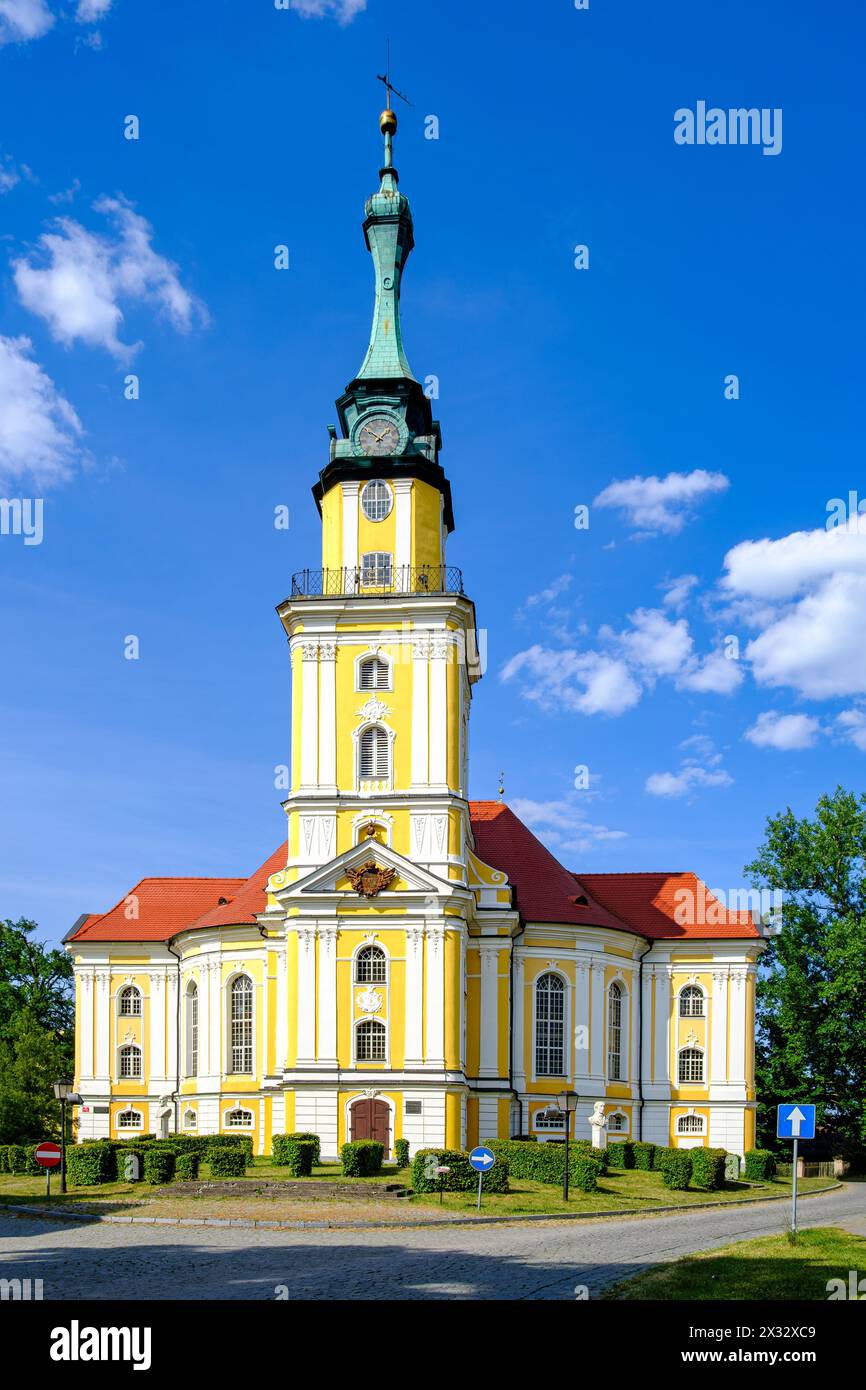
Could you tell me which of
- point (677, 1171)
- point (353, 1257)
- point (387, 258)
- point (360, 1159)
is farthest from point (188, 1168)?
point (387, 258)

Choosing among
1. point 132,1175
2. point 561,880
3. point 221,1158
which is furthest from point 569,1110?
point 561,880

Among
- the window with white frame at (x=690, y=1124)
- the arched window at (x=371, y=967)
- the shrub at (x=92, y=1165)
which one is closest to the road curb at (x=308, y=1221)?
the shrub at (x=92, y=1165)

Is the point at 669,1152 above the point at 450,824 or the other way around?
the other way around

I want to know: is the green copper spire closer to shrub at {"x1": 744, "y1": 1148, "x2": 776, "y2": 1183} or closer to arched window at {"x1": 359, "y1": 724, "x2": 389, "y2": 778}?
arched window at {"x1": 359, "y1": 724, "x2": 389, "y2": 778}

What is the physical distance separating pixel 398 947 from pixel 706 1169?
11564 mm

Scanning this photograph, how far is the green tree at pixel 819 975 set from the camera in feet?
189

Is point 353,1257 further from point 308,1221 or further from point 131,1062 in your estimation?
point 131,1062

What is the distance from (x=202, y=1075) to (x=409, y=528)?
21.8 metres

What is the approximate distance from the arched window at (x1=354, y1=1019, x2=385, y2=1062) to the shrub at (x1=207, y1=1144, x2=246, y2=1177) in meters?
8.68

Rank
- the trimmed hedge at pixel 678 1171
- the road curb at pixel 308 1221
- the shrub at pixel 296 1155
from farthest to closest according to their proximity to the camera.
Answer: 1. the trimmed hedge at pixel 678 1171
2. the shrub at pixel 296 1155
3. the road curb at pixel 308 1221

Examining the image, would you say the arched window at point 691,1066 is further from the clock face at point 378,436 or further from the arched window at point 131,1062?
the clock face at point 378,436

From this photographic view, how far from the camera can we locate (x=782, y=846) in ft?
202

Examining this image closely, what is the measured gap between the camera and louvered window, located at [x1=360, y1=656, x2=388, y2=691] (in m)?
48.4
